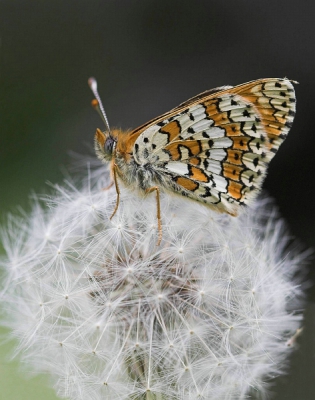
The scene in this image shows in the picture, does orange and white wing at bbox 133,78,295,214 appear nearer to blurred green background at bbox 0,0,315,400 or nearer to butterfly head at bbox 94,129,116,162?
butterfly head at bbox 94,129,116,162

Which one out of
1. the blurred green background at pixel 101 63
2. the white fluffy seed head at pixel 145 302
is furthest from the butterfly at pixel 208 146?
the blurred green background at pixel 101 63

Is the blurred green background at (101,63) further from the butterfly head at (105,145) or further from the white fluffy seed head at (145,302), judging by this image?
the butterfly head at (105,145)

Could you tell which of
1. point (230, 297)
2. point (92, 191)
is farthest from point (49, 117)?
point (230, 297)

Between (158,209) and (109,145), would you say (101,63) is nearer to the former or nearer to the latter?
(109,145)

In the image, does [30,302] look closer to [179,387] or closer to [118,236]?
[118,236]

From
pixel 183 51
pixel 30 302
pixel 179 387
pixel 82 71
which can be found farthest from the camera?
pixel 82 71

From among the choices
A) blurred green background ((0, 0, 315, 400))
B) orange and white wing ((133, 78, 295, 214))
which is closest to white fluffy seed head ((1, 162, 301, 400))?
orange and white wing ((133, 78, 295, 214))

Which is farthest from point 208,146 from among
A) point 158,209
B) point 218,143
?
point 158,209
